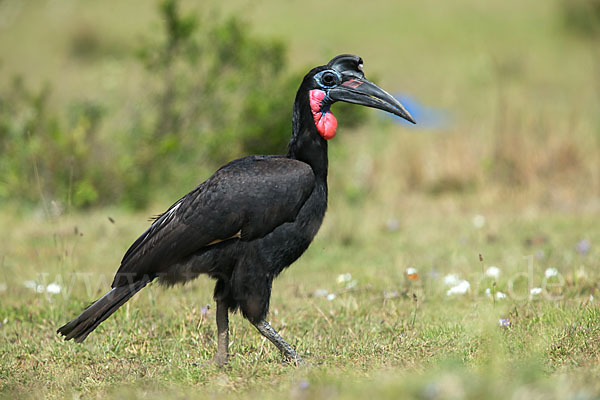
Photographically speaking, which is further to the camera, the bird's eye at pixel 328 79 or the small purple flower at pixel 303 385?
the bird's eye at pixel 328 79

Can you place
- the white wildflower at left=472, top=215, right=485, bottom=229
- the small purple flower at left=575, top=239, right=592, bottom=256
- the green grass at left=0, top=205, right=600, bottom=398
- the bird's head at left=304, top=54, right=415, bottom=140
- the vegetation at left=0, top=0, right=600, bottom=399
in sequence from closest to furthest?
the green grass at left=0, top=205, right=600, bottom=398, the vegetation at left=0, top=0, right=600, bottom=399, the bird's head at left=304, top=54, right=415, bottom=140, the small purple flower at left=575, top=239, right=592, bottom=256, the white wildflower at left=472, top=215, right=485, bottom=229

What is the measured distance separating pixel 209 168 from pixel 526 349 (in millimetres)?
5690

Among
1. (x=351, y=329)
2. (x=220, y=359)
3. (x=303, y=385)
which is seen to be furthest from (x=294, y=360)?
(x=303, y=385)

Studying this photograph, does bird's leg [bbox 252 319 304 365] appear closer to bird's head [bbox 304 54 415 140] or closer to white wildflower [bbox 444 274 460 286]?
bird's head [bbox 304 54 415 140]

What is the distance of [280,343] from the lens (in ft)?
12.7

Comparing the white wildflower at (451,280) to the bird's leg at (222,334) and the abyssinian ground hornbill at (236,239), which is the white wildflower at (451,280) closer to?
the abyssinian ground hornbill at (236,239)

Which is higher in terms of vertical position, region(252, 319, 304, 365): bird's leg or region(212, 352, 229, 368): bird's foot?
region(252, 319, 304, 365): bird's leg

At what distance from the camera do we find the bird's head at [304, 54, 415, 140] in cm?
420

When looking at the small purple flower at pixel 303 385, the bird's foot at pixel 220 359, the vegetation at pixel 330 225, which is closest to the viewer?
the small purple flower at pixel 303 385

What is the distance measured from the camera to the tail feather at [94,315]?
3871mm

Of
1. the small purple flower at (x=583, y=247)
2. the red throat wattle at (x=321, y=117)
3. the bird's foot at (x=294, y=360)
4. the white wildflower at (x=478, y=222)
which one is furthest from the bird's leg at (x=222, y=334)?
the white wildflower at (x=478, y=222)

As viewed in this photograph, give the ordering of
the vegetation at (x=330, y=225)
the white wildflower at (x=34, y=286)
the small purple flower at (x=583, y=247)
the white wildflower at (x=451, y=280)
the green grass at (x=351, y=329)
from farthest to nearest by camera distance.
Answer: the small purple flower at (x=583, y=247) → the white wildflower at (x=34, y=286) → the white wildflower at (x=451, y=280) → the vegetation at (x=330, y=225) → the green grass at (x=351, y=329)

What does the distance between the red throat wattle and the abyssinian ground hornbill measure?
0.33 feet

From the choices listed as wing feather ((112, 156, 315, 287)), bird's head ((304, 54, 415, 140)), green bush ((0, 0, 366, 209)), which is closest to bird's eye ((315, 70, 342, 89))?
bird's head ((304, 54, 415, 140))
